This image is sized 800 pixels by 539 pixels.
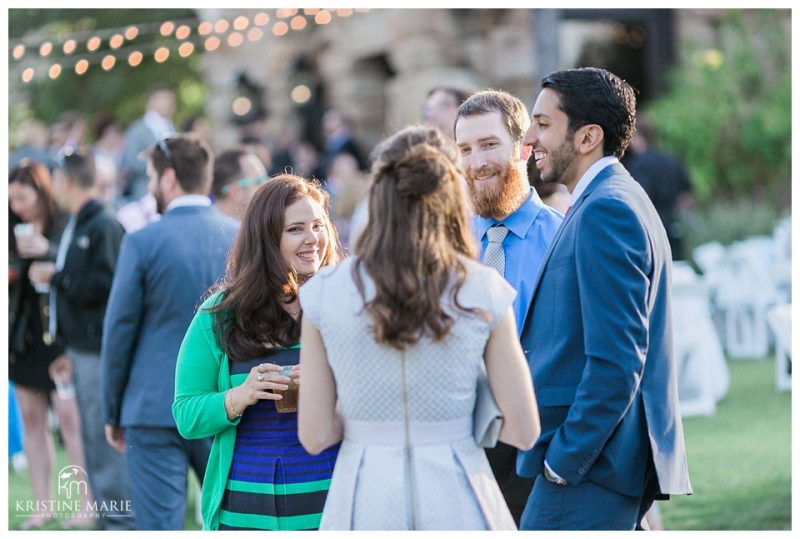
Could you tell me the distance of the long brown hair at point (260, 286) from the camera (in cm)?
329

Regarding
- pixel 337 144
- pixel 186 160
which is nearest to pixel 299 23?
pixel 337 144

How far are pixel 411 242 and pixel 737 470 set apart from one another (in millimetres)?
4722

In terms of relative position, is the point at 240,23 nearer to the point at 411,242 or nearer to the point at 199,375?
the point at 199,375

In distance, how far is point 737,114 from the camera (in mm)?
16031

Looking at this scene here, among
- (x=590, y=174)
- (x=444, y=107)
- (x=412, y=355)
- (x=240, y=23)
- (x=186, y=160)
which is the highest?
(x=240, y=23)

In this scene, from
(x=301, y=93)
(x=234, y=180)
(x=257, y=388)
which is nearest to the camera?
(x=257, y=388)

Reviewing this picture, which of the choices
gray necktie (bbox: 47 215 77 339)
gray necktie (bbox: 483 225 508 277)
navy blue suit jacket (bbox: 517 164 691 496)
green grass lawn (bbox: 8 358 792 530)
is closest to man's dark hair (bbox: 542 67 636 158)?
navy blue suit jacket (bbox: 517 164 691 496)

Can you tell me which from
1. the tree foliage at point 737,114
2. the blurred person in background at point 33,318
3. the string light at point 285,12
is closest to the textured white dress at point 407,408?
the blurred person in background at point 33,318

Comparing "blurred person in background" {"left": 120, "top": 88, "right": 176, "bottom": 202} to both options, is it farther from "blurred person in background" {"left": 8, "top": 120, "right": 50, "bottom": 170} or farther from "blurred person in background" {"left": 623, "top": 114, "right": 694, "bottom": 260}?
"blurred person in background" {"left": 623, "top": 114, "right": 694, "bottom": 260}

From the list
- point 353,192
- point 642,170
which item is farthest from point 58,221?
point 642,170

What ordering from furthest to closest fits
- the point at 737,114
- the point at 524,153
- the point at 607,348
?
the point at 737,114, the point at 524,153, the point at 607,348

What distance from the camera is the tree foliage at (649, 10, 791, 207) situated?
52.0 feet

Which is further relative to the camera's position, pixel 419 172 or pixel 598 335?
pixel 598 335

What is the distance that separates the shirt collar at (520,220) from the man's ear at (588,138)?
69cm
